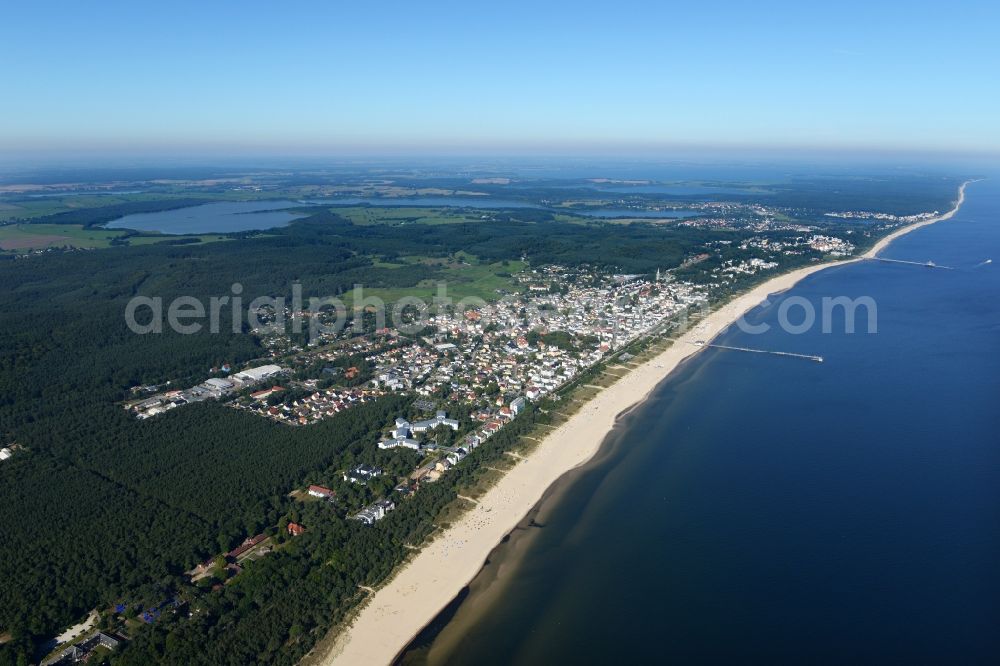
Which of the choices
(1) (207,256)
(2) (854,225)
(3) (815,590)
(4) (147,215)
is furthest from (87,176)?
(3) (815,590)

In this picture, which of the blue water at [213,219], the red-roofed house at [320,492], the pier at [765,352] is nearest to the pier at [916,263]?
the pier at [765,352]

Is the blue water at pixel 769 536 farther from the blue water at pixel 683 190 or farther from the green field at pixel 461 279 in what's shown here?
the blue water at pixel 683 190

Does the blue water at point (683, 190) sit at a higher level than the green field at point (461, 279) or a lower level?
higher

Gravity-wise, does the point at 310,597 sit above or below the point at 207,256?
below

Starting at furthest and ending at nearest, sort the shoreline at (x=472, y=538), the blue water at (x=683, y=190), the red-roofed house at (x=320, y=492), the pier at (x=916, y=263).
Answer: the blue water at (x=683, y=190), the pier at (x=916, y=263), the red-roofed house at (x=320, y=492), the shoreline at (x=472, y=538)

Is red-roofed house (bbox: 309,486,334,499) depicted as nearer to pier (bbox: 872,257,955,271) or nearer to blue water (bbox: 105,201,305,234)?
pier (bbox: 872,257,955,271)

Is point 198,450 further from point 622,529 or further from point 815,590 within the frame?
point 815,590
